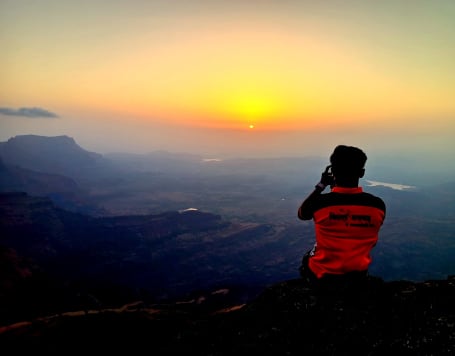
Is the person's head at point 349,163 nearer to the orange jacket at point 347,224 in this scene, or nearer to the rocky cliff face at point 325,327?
the orange jacket at point 347,224

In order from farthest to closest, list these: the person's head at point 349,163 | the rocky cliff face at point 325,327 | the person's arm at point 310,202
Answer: the rocky cliff face at point 325,327 → the person's arm at point 310,202 → the person's head at point 349,163

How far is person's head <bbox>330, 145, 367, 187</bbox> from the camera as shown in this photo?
4.84 metres

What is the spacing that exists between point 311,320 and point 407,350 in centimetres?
155

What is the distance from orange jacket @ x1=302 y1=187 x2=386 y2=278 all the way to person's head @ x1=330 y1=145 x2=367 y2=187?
0.50 feet

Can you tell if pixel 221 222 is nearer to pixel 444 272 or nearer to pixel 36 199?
pixel 36 199

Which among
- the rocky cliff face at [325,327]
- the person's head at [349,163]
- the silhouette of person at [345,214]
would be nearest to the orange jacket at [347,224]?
the silhouette of person at [345,214]

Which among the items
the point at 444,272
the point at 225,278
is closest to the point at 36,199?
the point at 225,278

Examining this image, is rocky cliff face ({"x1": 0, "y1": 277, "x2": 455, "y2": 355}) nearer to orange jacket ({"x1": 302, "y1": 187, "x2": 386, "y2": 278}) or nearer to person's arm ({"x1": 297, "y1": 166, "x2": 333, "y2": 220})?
orange jacket ({"x1": 302, "y1": 187, "x2": 386, "y2": 278})

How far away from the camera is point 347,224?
15.9ft

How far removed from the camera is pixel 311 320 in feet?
19.5

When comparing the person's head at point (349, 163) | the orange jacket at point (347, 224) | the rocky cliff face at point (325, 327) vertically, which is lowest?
the rocky cliff face at point (325, 327)

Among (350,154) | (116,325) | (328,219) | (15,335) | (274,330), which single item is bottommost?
(15,335)

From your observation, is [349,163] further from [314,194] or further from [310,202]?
[310,202]

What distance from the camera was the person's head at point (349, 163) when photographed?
4844 millimetres
